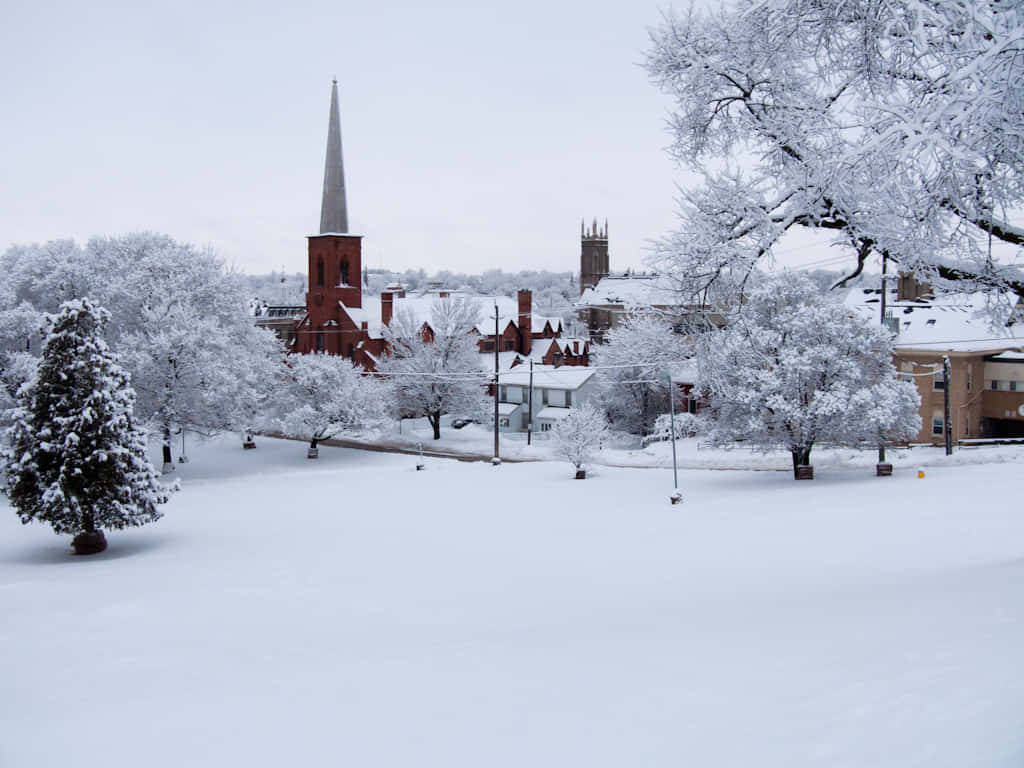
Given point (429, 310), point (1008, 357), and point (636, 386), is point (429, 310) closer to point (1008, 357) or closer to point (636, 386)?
point (636, 386)

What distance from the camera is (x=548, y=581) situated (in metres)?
13.2

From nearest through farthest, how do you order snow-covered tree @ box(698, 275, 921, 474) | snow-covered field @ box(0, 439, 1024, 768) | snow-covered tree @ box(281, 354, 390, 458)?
snow-covered field @ box(0, 439, 1024, 768) → snow-covered tree @ box(698, 275, 921, 474) → snow-covered tree @ box(281, 354, 390, 458)

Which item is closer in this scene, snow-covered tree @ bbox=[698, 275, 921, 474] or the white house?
snow-covered tree @ bbox=[698, 275, 921, 474]

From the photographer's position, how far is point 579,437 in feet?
122


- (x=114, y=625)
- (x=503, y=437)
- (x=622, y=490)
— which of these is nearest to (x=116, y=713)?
(x=114, y=625)

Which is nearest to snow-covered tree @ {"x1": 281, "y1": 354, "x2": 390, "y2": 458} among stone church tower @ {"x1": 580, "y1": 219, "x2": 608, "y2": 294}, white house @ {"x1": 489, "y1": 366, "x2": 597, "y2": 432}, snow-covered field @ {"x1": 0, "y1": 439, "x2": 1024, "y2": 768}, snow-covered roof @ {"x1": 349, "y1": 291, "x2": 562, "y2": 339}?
white house @ {"x1": 489, "y1": 366, "x2": 597, "y2": 432}

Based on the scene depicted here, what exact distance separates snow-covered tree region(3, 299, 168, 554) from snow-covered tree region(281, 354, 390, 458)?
83.9 ft

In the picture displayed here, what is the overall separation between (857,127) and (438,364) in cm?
5651

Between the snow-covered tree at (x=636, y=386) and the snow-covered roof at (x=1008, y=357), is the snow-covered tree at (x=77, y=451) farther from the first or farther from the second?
the snow-covered roof at (x=1008, y=357)

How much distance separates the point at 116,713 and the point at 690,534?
42.2 ft

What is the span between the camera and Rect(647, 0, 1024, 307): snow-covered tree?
6.12 meters

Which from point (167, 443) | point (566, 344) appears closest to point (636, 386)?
point (566, 344)

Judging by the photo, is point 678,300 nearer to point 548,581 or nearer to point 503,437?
point 548,581

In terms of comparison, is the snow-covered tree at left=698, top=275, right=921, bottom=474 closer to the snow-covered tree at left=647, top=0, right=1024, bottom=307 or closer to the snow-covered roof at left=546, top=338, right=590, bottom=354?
the snow-covered tree at left=647, top=0, right=1024, bottom=307
